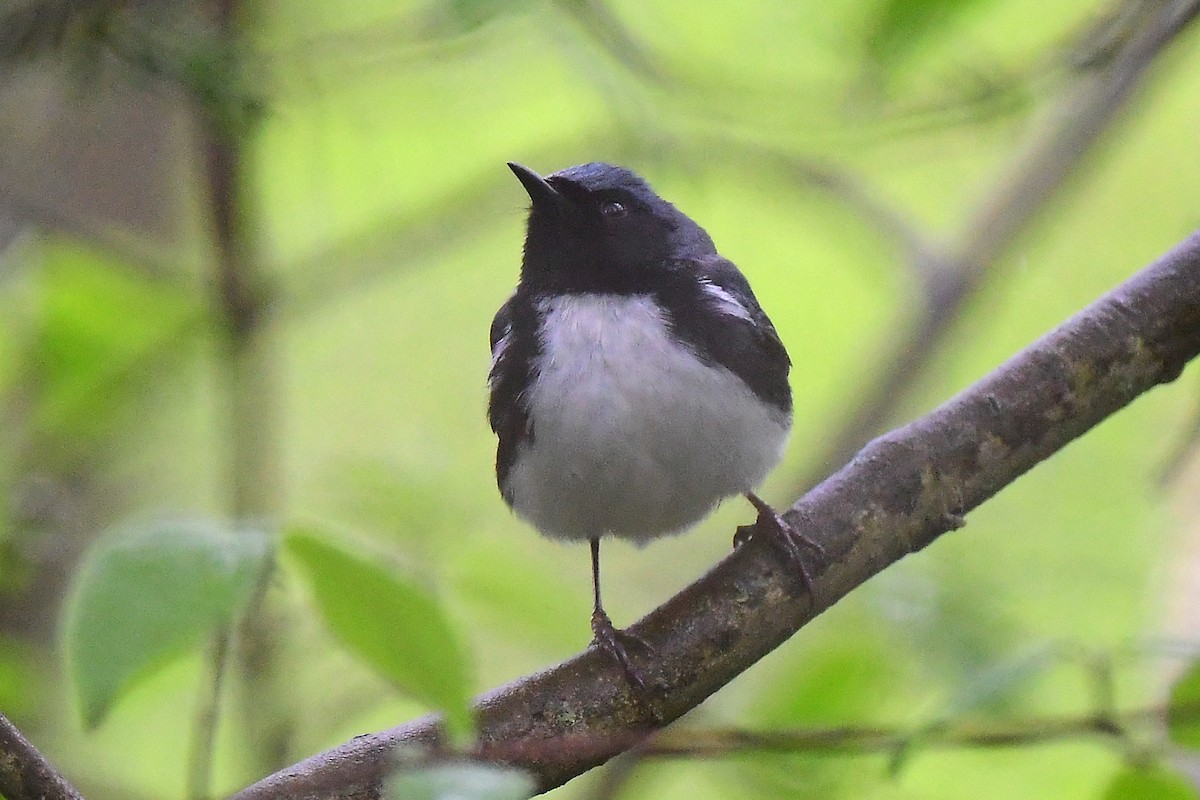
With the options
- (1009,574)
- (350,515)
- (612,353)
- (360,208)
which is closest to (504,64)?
(360,208)

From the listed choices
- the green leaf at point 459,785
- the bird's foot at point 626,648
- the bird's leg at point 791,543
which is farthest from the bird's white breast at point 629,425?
the green leaf at point 459,785

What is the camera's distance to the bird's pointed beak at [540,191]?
2.01m

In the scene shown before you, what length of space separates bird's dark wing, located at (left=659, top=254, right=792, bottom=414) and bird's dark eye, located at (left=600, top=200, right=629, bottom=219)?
0.18 meters

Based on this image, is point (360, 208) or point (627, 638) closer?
point (627, 638)

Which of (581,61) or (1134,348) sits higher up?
(581,61)

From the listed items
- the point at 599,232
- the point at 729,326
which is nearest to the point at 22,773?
the point at 729,326

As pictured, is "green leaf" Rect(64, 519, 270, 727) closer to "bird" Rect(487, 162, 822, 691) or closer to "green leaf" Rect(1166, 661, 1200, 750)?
"bird" Rect(487, 162, 822, 691)

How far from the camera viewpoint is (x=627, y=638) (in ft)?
4.76

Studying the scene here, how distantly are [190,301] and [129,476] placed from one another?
88cm

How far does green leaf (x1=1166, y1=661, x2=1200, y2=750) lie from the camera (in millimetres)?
1104

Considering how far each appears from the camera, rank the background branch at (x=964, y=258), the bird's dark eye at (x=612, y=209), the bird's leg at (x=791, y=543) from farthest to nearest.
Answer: the background branch at (x=964, y=258)
the bird's dark eye at (x=612, y=209)
the bird's leg at (x=791, y=543)

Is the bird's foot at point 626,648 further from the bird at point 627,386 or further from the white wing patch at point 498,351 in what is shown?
the white wing patch at point 498,351

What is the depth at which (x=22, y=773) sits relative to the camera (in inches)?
38.9

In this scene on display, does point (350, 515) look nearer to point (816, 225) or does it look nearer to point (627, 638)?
point (627, 638)
